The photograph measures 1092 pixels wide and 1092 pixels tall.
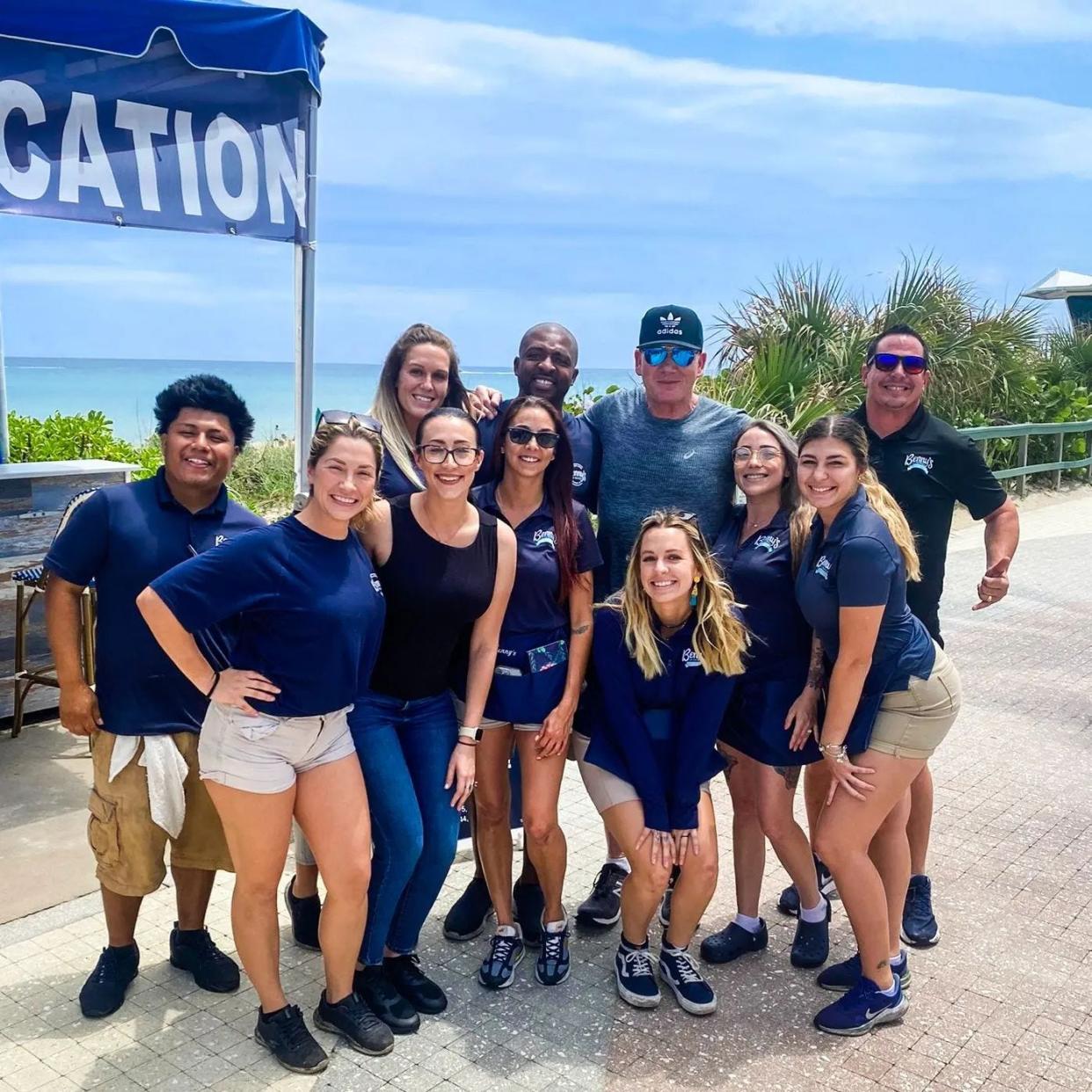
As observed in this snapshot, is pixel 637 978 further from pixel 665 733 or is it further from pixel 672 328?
pixel 672 328

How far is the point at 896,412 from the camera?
13.9 feet

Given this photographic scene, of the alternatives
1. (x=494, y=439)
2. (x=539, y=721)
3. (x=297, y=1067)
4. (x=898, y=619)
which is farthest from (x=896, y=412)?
(x=297, y=1067)

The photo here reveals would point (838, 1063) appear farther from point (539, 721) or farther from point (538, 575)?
point (538, 575)

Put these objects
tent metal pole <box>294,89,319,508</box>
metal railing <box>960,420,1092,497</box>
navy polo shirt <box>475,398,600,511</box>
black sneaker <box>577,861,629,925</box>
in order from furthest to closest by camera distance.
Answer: metal railing <box>960,420,1092,497</box> < tent metal pole <box>294,89,319,508</box> < navy polo shirt <box>475,398,600,511</box> < black sneaker <box>577,861,629,925</box>

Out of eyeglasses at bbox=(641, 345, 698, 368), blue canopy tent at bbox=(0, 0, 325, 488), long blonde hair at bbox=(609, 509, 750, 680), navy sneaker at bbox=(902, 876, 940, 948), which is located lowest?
navy sneaker at bbox=(902, 876, 940, 948)

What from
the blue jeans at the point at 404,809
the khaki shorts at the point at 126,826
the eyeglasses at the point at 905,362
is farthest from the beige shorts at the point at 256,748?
the eyeglasses at the point at 905,362

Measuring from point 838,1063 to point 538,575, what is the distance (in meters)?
1.73

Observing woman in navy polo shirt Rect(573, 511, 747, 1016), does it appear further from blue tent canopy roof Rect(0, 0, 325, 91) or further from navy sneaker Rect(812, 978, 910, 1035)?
blue tent canopy roof Rect(0, 0, 325, 91)

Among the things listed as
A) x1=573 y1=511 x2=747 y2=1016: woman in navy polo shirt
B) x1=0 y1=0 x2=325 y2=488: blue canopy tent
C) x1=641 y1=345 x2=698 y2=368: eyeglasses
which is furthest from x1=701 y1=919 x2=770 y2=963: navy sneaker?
x1=0 y1=0 x2=325 y2=488: blue canopy tent

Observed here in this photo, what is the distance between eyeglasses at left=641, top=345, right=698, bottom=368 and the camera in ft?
13.4

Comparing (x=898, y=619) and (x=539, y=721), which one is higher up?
(x=898, y=619)

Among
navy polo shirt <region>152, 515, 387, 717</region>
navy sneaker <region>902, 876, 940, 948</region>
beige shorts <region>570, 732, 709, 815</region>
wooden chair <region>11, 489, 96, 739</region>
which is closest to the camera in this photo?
navy polo shirt <region>152, 515, 387, 717</region>

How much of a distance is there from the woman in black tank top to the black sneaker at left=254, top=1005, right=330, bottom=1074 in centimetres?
26

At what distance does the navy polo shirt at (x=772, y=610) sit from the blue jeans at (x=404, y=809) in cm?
105
